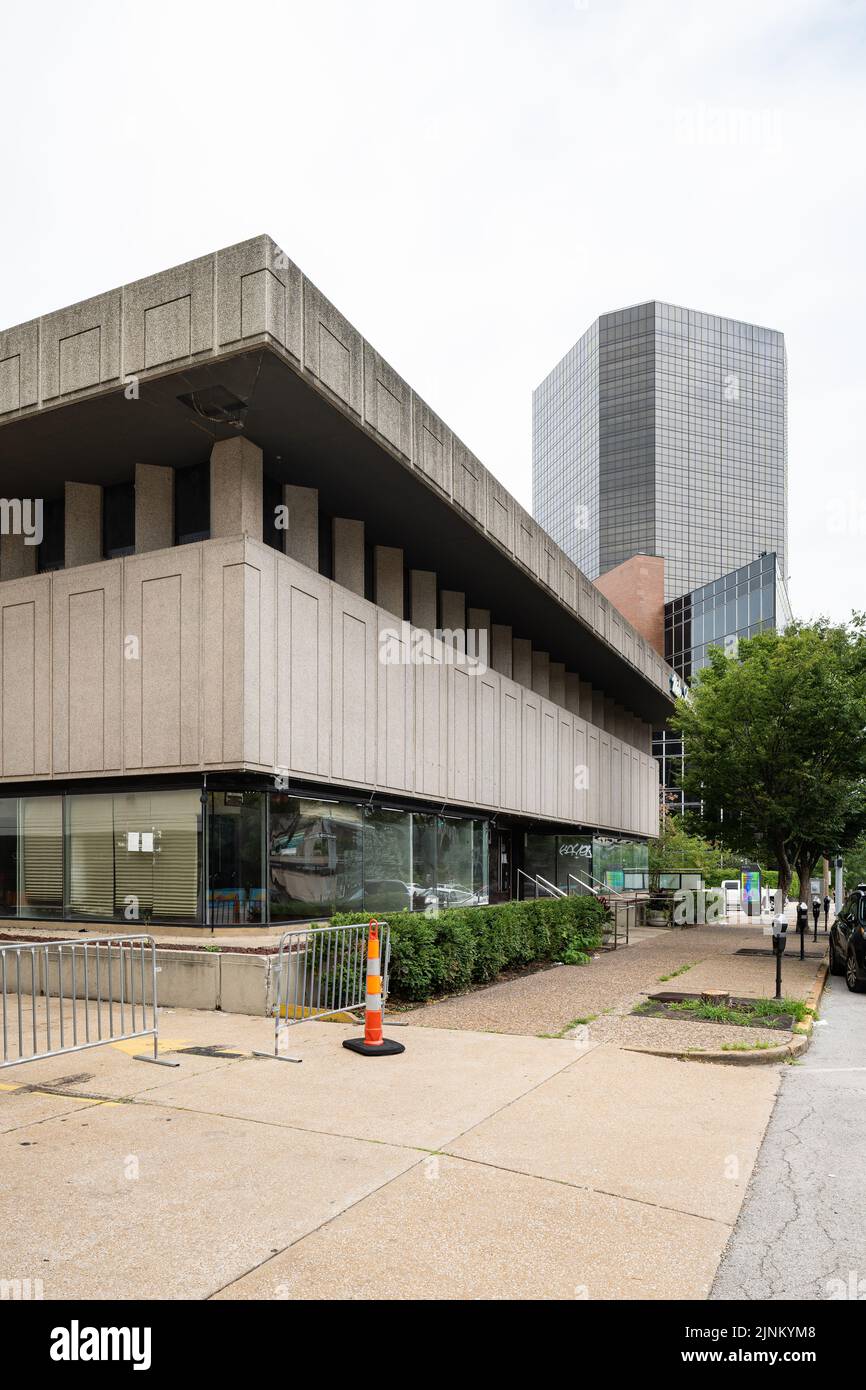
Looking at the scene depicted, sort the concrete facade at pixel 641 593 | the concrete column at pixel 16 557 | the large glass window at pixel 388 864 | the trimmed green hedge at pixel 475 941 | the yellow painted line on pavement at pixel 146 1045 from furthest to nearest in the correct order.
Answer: the concrete facade at pixel 641 593 < the concrete column at pixel 16 557 < the large glass window at pixel 388 864 < the trimmed green hedge at pixel 475 941 < the yellow painted line on pavement at pixel 146 1045

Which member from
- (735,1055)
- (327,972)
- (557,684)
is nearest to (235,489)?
(327,972)

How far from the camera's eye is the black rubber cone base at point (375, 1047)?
31.4 feet

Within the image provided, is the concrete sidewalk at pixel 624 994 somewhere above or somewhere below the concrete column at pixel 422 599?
below

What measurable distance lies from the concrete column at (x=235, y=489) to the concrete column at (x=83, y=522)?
2.96m

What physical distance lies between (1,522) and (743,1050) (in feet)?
47.6

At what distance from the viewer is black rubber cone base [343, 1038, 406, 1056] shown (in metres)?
9.57

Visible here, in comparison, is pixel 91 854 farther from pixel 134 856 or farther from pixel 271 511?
pixel 271 511

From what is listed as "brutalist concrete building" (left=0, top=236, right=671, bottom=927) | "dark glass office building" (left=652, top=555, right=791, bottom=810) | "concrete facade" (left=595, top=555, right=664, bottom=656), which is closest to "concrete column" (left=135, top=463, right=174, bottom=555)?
"brutalist concrete building" (left=0, top=236, right=671, bottom=927)

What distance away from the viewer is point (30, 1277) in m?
4.50

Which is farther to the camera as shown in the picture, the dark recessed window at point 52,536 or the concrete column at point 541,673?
the concrete column at point 541,673

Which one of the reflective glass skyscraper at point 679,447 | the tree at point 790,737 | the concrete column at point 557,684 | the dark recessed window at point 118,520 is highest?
the reflective glass skyscraper at point 679,447

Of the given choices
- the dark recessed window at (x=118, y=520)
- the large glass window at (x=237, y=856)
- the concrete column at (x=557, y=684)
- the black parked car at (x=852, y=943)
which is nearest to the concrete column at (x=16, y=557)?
the dark recessed window at (x=118, y=520)

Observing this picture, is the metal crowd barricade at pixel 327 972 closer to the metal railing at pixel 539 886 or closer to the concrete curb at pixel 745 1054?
the concrete curb at pixel 745 1054

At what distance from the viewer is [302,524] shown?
1628 centimetres
